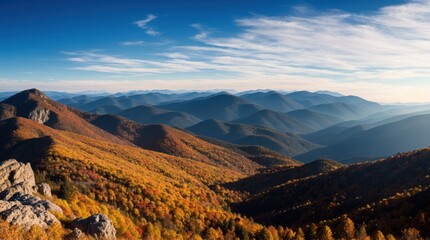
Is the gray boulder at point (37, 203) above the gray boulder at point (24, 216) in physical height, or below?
below

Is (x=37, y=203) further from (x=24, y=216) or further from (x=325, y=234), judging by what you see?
(x=325, y=234)

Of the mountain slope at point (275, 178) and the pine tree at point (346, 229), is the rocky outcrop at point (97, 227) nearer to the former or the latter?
the pine tree at point (346, 229)

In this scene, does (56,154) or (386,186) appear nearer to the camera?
(386,186)

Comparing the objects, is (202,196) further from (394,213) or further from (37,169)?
(394,213)

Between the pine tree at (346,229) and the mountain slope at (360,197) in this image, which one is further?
the mountain slope at (360,197)

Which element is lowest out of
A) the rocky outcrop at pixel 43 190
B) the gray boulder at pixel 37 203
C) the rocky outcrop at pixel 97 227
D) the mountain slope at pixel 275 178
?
the mountain slope at pixel 275 178

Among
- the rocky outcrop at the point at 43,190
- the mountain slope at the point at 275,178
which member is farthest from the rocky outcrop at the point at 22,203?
the mountain slope at the point at 275,178

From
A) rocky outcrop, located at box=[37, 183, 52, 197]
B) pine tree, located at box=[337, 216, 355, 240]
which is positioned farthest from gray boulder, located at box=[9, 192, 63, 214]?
pine tree, located at box=[337, 216, 355, 240]

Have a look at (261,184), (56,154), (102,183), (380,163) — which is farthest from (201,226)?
(261,184)
